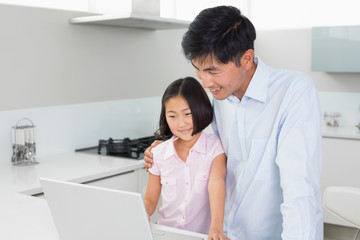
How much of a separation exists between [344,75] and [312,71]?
0.27m

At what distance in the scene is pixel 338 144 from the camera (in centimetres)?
362

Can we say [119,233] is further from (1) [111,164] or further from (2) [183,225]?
(1) [111,164]

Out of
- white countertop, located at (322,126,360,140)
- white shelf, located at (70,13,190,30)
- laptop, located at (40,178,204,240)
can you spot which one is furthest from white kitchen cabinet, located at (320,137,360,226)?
laptop, located at (40,178,204,240)

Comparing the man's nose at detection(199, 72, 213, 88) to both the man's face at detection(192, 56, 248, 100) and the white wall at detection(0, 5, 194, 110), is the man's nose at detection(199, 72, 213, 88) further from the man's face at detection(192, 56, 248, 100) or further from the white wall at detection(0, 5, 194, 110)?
the white wall at detection(0, 5, 194, 110)

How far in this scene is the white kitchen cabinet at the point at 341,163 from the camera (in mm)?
3564

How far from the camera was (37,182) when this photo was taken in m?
2.24

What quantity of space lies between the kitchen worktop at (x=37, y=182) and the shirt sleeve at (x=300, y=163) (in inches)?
15.5

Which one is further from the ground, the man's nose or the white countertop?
the man's nose

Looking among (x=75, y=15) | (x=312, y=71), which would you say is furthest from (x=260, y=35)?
(x=75, y=15)

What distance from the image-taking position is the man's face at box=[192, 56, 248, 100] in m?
1.26

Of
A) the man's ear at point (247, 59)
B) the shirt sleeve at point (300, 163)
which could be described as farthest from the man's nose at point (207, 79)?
the shirt sleeve at point (300, 163)

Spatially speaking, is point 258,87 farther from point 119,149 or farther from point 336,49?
point 336,49

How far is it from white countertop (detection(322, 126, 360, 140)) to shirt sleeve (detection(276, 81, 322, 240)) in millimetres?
2407

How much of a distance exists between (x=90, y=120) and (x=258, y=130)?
6.53ft
